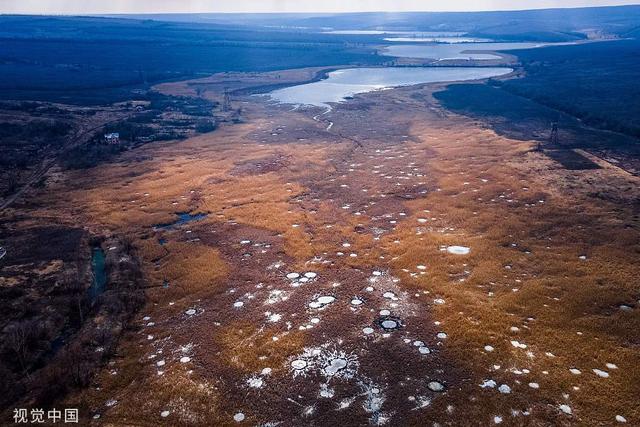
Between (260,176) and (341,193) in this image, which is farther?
(260,176)

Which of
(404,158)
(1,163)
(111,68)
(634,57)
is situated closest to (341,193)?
(404,158)

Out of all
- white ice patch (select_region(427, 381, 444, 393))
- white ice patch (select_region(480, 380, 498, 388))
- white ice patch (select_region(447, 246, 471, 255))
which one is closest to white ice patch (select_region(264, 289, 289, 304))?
white ice patch (select_region(427, 381, 444, 393))

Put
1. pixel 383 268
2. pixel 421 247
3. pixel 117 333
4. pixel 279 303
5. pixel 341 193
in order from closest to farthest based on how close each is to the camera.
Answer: pixel 117 333, pixel 279 303, pixel 383 268, pixel 421 247, pixel 341 193

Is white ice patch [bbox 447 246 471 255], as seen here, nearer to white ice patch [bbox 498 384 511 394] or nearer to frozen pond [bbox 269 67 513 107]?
white ice patch [bbox 498 384 511 394]

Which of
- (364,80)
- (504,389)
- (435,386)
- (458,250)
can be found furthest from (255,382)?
(364,80)

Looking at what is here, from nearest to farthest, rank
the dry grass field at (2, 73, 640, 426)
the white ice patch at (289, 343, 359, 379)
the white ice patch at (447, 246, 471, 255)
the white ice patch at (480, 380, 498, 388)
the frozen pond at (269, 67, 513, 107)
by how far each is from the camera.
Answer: the dry grass field at (2, 73, 640, 426)
the white ice patch at (480, 380, 498, 388)
the white ice patch at (289, 343, 359, 379)
the white ice patch at (447, 246, 471, 255)
the frozen pond at (269, 67, 513, 107)

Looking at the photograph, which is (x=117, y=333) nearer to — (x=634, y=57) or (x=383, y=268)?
(x=383, y=268)

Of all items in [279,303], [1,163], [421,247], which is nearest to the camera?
A: [279,303]
